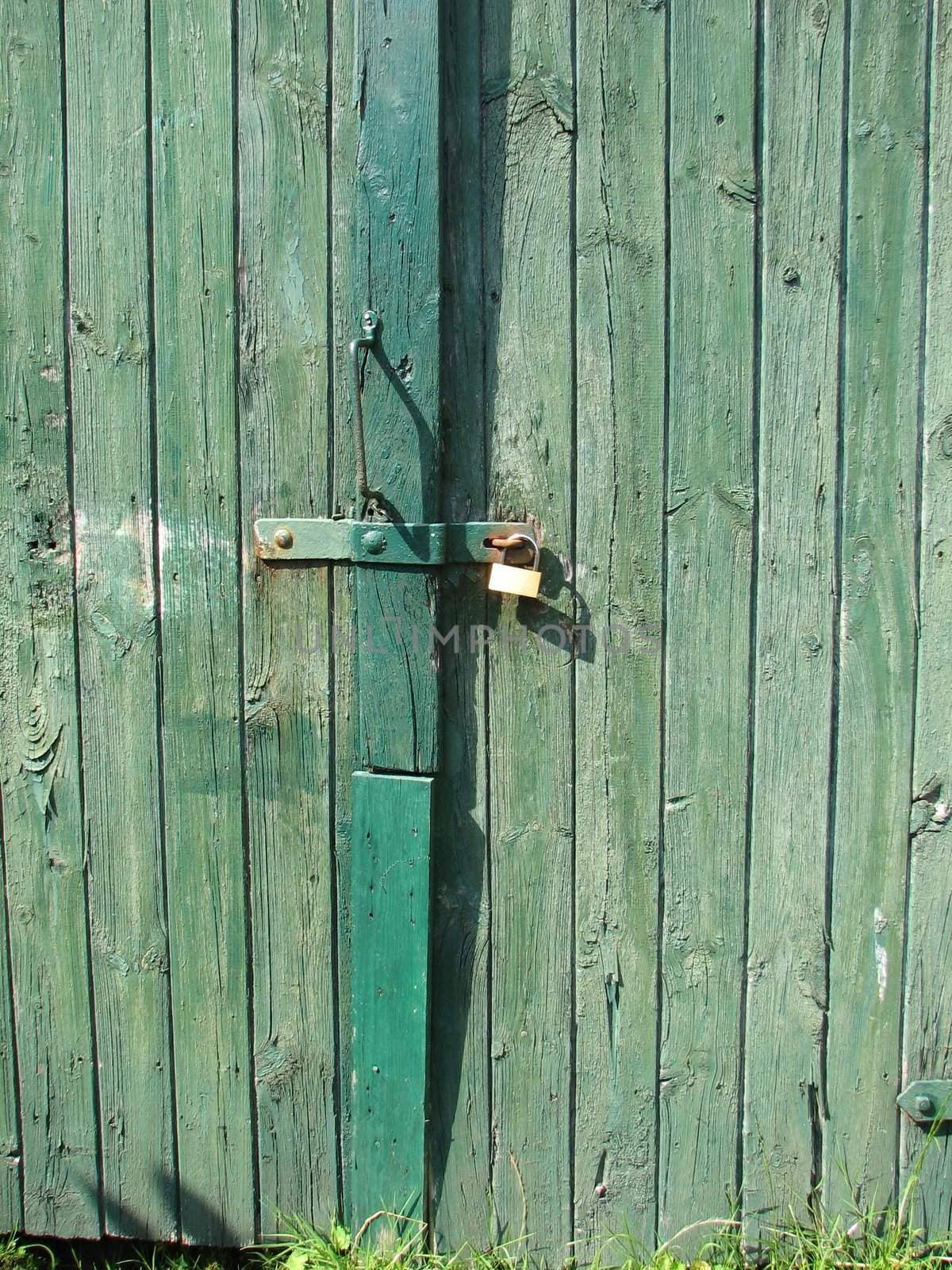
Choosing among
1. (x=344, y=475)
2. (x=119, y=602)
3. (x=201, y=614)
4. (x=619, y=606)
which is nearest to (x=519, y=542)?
(x=619, y=606)

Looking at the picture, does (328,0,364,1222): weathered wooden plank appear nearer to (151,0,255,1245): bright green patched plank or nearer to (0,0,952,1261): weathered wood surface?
(0,0,952,1261): weathered wood surface

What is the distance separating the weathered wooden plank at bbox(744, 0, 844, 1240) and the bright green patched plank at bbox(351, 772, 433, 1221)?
0.59 meters

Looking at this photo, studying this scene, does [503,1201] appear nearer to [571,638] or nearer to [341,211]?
[571,638]

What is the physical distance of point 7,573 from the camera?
1.88 metres

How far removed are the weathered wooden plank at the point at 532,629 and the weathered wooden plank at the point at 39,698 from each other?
2.57 ft

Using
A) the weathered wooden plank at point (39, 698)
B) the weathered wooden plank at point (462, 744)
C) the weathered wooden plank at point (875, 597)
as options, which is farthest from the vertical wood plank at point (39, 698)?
the weathered wooden plank at point (875, 597)

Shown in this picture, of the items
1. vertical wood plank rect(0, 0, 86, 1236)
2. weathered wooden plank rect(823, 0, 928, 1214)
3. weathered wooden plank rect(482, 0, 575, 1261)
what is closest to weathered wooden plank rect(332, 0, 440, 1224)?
weathered wooden plank rect(482, 0, 575, 1261)

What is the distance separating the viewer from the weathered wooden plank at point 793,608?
1.67 metres

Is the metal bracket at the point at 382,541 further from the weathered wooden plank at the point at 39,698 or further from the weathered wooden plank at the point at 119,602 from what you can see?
the weathered wooden plank at the point at 39,698

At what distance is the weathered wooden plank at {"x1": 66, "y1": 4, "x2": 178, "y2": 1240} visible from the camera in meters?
1.77

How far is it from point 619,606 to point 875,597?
0.44m

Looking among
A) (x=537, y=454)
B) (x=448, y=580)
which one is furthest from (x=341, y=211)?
(x=448, y=580)

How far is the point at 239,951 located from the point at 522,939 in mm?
525

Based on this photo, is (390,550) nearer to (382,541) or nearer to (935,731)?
(382,541)
